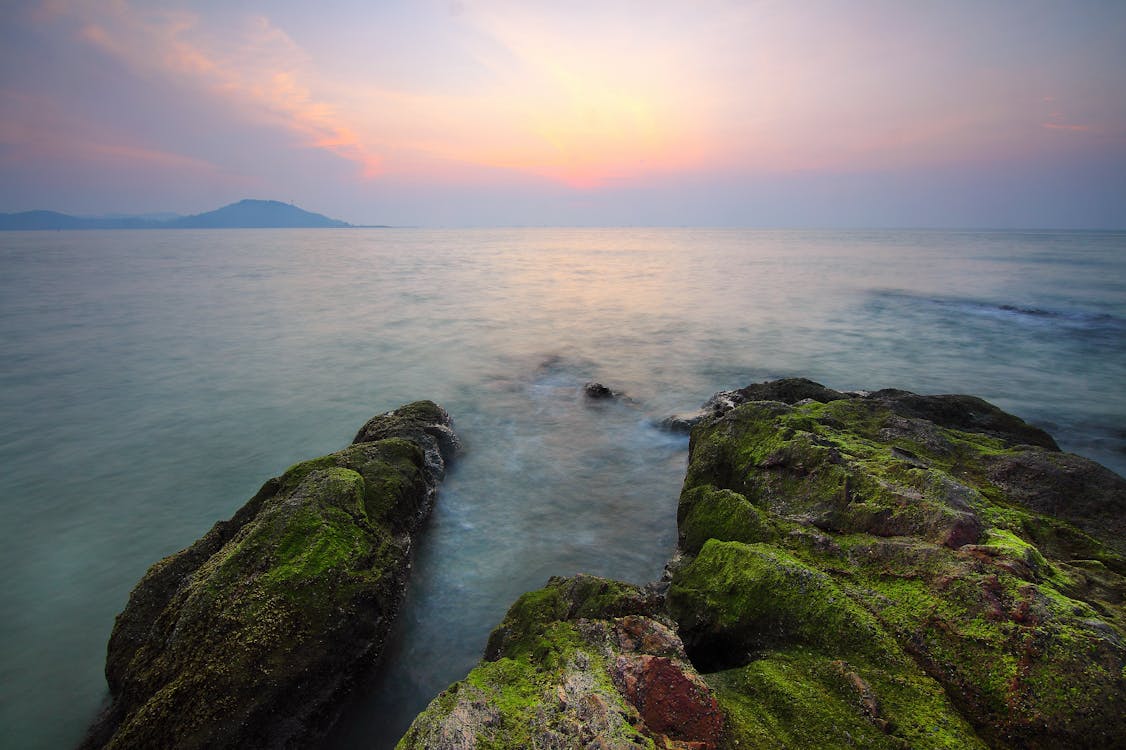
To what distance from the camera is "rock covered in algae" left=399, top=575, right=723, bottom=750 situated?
3.09m

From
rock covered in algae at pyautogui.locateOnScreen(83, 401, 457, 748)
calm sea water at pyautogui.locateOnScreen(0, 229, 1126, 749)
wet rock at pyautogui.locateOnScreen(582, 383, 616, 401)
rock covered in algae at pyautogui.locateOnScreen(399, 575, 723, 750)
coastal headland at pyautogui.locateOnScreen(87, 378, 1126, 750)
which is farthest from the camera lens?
wet rock at pyautogui.locateOnScreen(582, 383, 616, 401)

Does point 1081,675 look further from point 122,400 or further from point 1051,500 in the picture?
point 122,400

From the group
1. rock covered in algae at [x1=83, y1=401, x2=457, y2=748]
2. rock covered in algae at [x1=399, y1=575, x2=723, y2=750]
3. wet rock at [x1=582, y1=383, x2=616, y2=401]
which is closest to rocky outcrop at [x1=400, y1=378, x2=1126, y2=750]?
rock covered in algae at [x1=399, y1=575, x2=723, y2=750]

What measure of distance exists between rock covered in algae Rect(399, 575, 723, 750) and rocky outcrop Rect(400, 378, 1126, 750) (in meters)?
0.01

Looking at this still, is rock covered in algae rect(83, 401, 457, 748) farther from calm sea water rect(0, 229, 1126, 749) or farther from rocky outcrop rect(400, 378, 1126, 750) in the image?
rocky outcrop rect(400, 378, 1126, 750)

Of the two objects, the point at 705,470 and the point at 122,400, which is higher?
the point at 705,470

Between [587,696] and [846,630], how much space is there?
→ 6.45ft

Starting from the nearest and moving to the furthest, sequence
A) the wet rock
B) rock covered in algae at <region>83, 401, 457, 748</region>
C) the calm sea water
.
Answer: rock covered in algae at <region>83, 401, 457, 748</region>
the calm sea water
the wet rock

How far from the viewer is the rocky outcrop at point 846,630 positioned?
3145 millimetres

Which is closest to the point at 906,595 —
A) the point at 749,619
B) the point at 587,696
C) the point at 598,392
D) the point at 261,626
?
the point at 749,619

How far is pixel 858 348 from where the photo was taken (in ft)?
67.1

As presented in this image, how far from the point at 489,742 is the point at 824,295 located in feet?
121

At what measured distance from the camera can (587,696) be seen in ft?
10.9

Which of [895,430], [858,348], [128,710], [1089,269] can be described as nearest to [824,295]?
[858,348]
